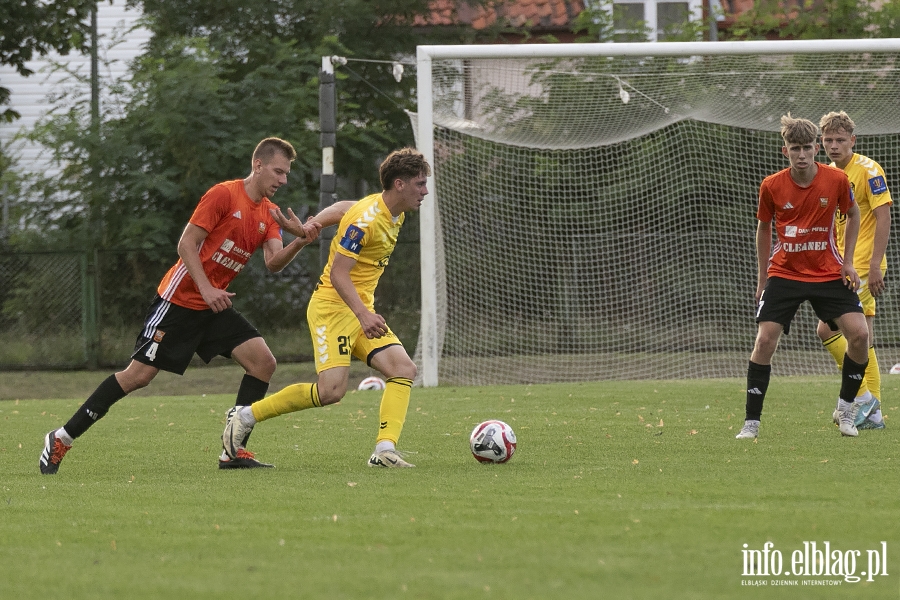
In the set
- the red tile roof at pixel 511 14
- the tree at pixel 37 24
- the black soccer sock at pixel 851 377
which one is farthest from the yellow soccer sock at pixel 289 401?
the red tile roof at pixel 511 14

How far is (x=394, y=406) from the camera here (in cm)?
670

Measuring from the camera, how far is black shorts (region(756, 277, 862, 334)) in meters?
7.43

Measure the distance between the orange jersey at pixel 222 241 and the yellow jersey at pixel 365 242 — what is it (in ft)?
1.73

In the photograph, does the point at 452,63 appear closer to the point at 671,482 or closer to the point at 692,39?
the point at 692,39

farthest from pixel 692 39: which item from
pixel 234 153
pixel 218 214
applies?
pixel 218 214

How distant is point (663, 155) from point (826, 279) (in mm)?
8014

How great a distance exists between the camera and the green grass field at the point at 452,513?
3.80 metres

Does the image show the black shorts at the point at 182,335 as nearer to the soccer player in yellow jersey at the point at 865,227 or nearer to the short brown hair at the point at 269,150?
the short brown hair at the point at 269,150

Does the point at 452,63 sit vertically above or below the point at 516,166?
above

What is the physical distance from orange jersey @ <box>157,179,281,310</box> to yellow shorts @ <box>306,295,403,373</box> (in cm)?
59

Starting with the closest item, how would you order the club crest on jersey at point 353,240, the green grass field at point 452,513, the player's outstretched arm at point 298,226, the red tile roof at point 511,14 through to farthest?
the green grass field at point 452,513
the club crest on jersey at point 353,240
the player's outstretched arm at point 298,226
the red tile roof at point 511,14

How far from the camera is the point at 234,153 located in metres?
17.8

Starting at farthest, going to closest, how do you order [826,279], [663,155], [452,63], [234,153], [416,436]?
[234,153] → [663,155] → [452,63] → [416,436] → [826,279]

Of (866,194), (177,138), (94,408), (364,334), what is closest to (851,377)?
(866,194)
